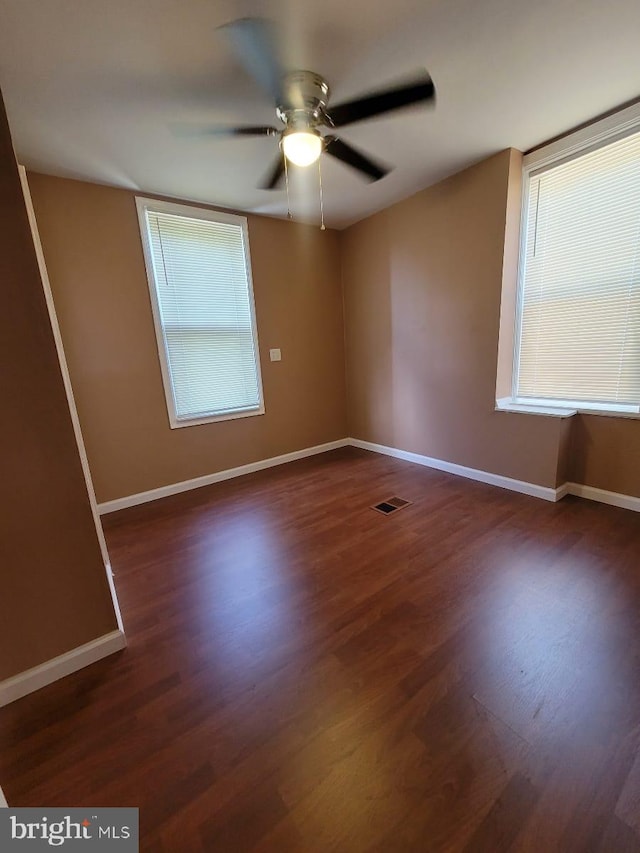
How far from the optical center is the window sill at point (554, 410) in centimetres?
241

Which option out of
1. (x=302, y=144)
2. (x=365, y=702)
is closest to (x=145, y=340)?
(x=302, y=144)

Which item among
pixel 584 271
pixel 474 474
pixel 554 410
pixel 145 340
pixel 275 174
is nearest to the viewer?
pixel 275 174

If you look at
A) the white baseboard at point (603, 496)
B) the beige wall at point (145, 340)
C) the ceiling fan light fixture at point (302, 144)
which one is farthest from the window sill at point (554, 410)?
the ceiling fan light fixture at point (302, 144)

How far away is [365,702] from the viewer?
4.11 ft

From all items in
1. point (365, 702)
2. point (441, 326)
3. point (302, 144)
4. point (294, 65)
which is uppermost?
point (294, 65)

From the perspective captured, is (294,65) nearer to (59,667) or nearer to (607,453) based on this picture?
(59,667)

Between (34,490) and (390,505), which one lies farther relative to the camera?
(390,505)

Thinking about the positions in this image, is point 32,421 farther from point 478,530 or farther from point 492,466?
point 492,466

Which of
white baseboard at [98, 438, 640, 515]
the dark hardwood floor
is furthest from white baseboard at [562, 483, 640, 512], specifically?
the dark hardwood floor

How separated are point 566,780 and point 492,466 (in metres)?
2.27

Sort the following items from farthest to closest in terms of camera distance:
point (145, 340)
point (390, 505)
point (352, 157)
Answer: point (145, 340)
point (390, 505)
point (352, 157)

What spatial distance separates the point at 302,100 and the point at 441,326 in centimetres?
205

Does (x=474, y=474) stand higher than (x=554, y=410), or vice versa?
(x=554, y=410)

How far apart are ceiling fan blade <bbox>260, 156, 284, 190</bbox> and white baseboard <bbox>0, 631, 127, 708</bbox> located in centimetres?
269
